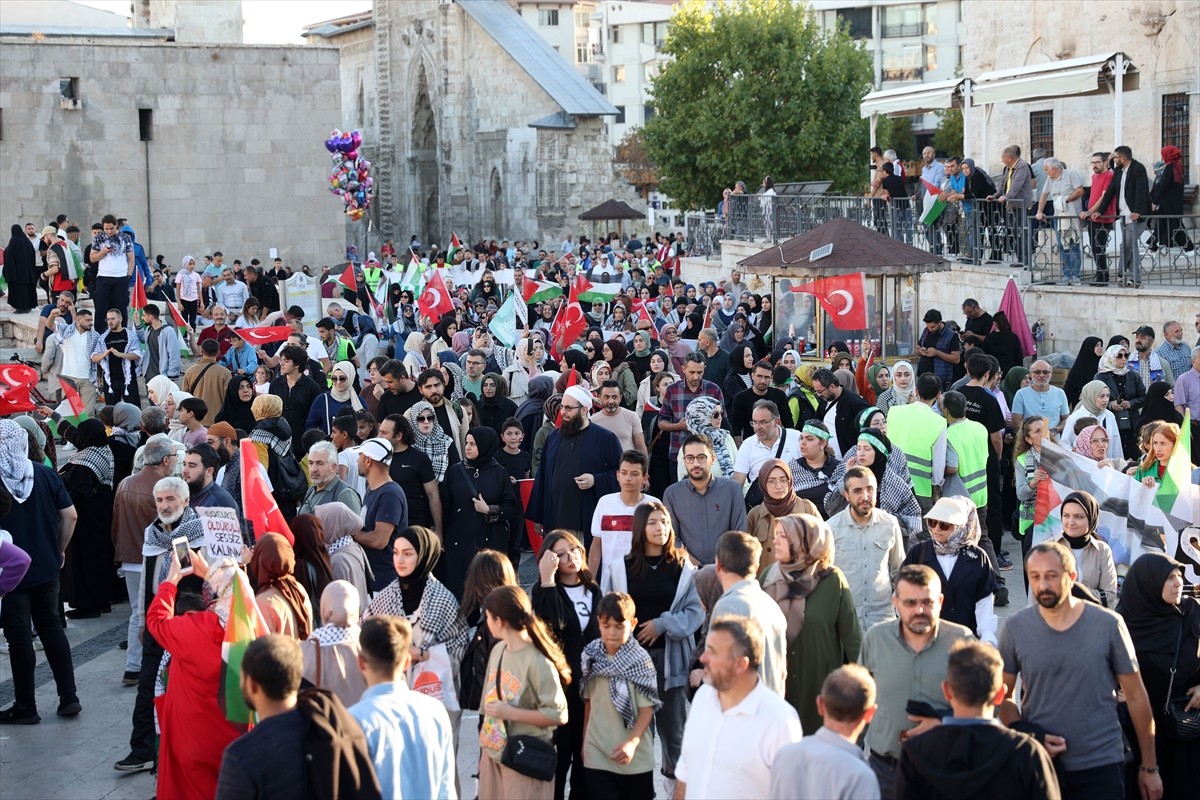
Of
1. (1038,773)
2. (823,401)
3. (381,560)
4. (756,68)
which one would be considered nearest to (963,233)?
(823,401)

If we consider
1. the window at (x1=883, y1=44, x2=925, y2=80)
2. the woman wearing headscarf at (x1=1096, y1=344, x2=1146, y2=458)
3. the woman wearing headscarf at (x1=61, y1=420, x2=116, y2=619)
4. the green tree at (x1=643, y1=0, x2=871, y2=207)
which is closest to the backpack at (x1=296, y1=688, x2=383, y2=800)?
the woman wearing headscarf at (x1=61, y1=420, x2=116, y2=619)

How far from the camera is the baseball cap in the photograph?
29.6 feet

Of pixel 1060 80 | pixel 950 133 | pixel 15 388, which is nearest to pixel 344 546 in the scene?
pixel 15 388

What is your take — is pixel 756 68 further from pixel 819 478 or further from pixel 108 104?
pixel 819 478

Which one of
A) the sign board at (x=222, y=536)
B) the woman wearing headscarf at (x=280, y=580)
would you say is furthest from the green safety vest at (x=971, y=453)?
the woman wearing headscarf at (x=280, y=580)

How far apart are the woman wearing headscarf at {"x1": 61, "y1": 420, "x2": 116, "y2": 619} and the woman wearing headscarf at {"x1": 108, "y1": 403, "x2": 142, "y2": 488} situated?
151mm

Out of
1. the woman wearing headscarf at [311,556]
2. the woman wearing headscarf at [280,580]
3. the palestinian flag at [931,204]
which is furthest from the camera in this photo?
the palestinian flag at [931,204]

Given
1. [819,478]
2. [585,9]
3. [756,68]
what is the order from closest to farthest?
[819,478] → [756,68] → [585,9]

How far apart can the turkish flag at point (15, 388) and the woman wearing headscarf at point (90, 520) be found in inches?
80.6

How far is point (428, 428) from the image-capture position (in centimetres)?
1065

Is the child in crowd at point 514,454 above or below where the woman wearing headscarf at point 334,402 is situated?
below

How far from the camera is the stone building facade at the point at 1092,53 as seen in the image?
24.7 m

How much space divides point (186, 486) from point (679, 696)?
3028mm

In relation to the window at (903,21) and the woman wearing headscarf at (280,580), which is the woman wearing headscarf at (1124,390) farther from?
the window at (903,21)
